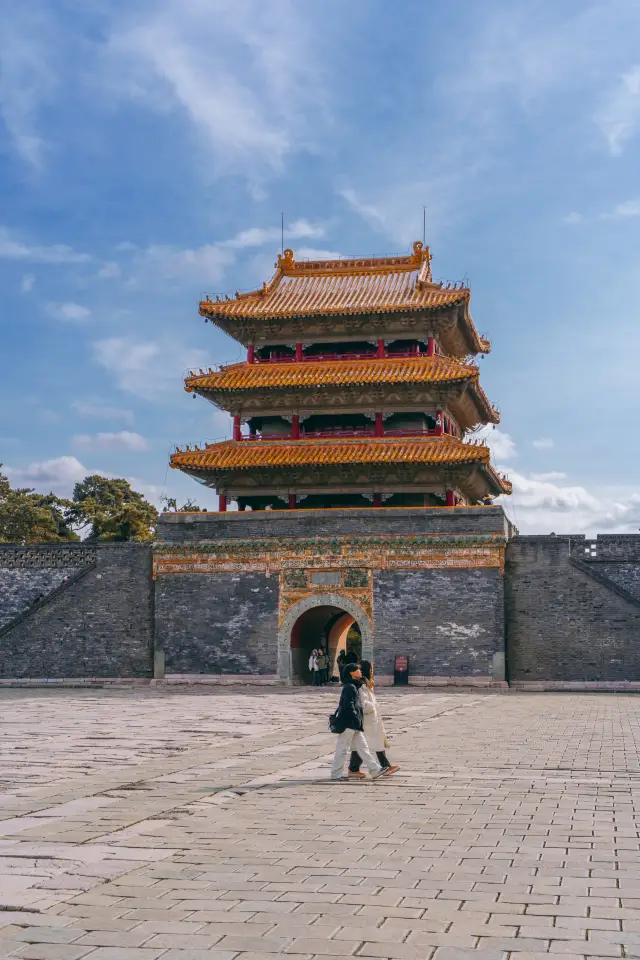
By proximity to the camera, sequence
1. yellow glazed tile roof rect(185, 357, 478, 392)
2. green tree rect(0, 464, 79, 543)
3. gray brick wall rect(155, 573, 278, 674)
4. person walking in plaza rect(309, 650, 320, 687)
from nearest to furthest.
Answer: gray brick wall rect(155, 573, 278, 674) < person walking in plaza rect(309, 650, 320, 687) < yellow glazed tile roof rect(185, 357, 478, 392) < green tree rect(0, 464, 79, 543)

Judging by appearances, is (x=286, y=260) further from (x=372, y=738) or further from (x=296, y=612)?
(x=372, y=738)

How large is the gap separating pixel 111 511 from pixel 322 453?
97.7ft

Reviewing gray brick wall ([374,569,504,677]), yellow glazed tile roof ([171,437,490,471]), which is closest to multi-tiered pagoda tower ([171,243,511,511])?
yellow glazed tile roof ([171,437,490,471])

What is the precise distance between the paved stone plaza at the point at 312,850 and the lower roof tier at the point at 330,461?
49.4 ft

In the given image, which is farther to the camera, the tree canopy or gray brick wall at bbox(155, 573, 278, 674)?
the tree canopy

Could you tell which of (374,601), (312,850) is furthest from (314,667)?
(312,850)

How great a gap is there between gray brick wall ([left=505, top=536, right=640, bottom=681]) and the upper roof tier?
7.71 metres

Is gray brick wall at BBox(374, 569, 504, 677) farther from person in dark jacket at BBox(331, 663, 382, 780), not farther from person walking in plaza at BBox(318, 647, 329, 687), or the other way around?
person in dark jacket at BBox(331, 663, 382, 780)

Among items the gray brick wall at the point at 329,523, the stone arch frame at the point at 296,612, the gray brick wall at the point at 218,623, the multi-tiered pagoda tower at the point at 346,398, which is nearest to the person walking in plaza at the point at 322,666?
the stone arch frame at the point at 296,612

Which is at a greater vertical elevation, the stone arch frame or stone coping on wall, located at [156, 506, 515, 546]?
stone coping on wall, located at [156, 506, 515, 546]

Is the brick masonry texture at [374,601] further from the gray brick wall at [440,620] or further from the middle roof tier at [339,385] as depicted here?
the middle roof tier at [339,385]

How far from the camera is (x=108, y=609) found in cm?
2925

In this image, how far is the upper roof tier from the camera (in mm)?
29975

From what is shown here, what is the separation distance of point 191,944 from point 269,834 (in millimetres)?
2556
